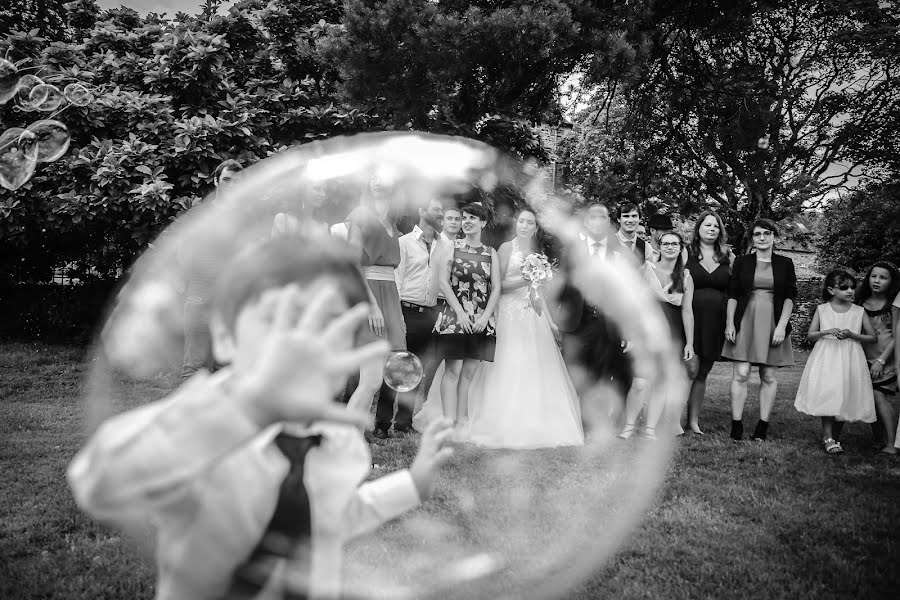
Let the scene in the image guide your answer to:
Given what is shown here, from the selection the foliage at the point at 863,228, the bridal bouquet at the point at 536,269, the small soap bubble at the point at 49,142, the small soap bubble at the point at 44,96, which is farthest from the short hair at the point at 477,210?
the foliage at the point at 863,228

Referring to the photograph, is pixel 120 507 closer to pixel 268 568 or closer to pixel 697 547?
pixel 268 568

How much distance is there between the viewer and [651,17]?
9891 mm

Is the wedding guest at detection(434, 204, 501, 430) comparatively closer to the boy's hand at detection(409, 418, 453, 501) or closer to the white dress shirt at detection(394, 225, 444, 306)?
the white dress shirt at detection(394, 225, 444, 306)

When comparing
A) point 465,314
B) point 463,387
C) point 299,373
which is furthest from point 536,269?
point 299,373

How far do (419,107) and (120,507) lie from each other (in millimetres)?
8058

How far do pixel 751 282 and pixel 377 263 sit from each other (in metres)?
4.75

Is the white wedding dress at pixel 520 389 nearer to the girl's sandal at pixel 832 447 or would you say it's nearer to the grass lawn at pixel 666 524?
the grass lawn at pixel 666 524

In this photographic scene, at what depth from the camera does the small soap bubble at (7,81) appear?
4439mm

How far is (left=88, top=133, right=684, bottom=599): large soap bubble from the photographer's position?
75.6 inches

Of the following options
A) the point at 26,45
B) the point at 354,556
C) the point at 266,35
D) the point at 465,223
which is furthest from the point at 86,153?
the point at 354,556

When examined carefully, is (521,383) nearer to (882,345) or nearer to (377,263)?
(377,263)

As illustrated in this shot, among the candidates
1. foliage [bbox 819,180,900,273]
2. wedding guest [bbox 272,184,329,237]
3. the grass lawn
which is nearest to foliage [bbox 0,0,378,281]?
the grass lawn

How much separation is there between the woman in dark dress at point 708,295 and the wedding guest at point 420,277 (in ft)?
10.8

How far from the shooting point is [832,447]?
5.95m
